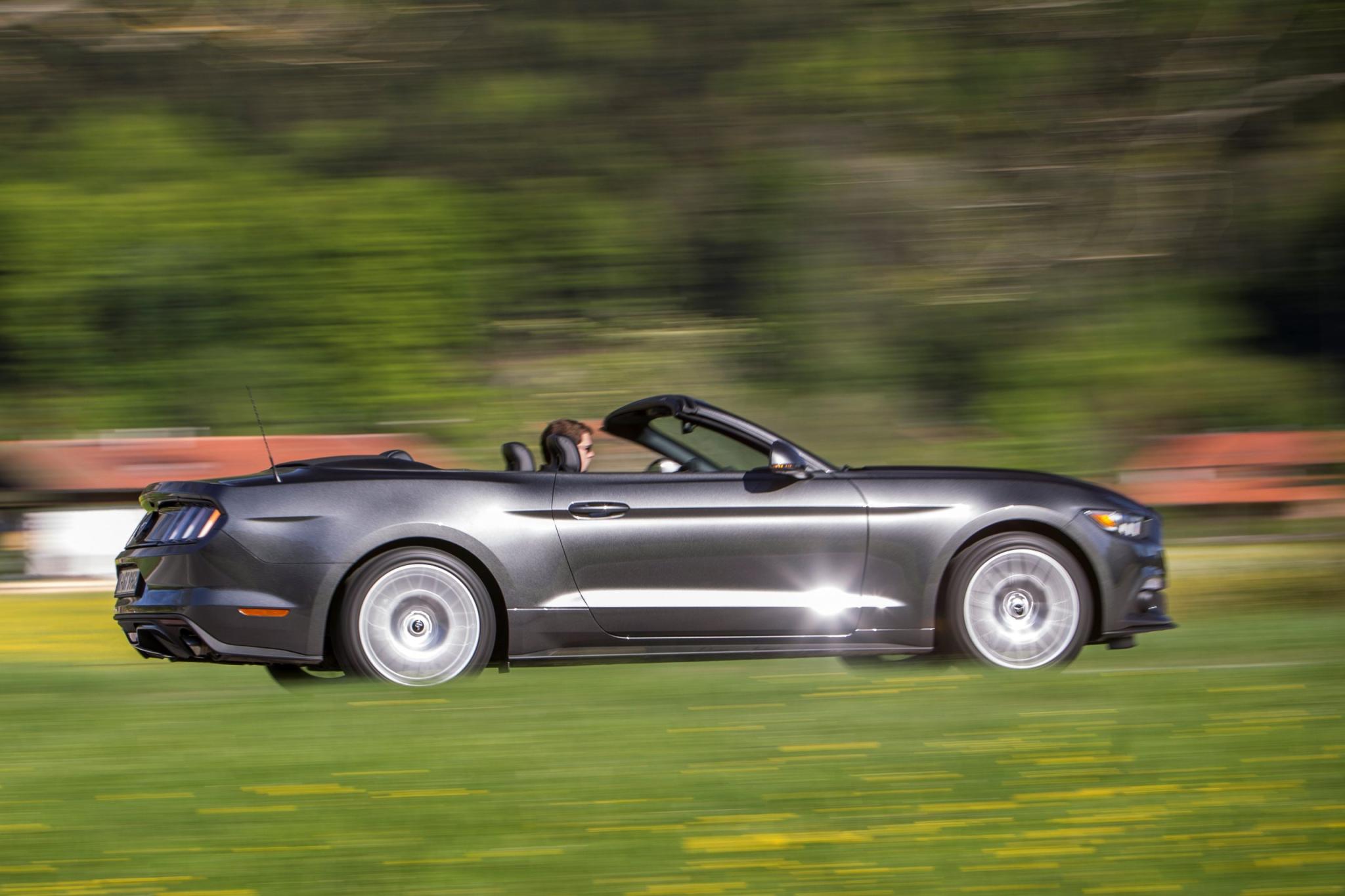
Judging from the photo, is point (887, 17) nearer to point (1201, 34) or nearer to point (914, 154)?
point (914, 154)

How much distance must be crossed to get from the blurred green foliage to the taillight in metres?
11.5

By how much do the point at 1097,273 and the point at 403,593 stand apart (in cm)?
1430

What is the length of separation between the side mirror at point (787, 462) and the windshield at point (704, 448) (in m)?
0.11

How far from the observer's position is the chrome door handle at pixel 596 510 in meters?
6.62

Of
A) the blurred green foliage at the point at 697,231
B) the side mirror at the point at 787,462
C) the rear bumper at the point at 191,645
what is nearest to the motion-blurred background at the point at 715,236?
the blurred green foliage at the point at 697,231

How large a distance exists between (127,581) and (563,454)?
1813mm

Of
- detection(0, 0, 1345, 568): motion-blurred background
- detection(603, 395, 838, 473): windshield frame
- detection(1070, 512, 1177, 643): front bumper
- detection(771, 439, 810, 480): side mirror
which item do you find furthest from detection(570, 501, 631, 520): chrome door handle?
detection(0, 0, 1345, 568): motion-blurred background

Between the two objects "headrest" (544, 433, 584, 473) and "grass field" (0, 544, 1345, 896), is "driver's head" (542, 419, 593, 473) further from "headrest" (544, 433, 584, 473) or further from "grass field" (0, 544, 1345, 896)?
"grass field" (0, 544, 1345, 896)

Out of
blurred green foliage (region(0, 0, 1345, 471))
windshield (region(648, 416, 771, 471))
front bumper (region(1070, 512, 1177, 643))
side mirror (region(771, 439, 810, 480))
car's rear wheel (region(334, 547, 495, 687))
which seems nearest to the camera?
car's rear wheel (region(334, 547, 495, 687))

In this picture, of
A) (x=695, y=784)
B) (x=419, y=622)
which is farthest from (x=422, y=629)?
(x=695, y=784)

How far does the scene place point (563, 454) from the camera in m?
6.86

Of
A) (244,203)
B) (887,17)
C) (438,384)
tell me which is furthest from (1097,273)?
(244,203)

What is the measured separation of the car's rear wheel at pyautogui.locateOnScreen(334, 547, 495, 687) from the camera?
6.52 meters

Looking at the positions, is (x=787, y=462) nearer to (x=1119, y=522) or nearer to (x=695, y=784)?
(x=1119, y=522)
